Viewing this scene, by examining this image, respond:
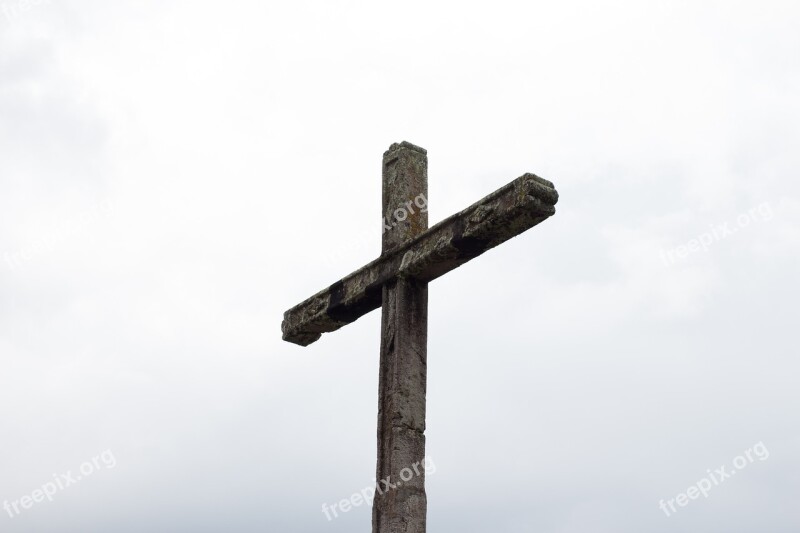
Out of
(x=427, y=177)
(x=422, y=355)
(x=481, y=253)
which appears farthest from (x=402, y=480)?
(x=427, y=177)

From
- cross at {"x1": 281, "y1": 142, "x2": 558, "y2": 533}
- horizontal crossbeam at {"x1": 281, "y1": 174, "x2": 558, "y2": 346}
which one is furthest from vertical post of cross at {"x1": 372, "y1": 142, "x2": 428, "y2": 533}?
horizontal crossbeam at {"x1": 281, "y1": 174, "x2": 558, "y2": 346}

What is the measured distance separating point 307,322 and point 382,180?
1.26m

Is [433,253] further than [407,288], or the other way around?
[407,288]

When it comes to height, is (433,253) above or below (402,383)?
above

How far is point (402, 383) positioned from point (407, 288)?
717 mm

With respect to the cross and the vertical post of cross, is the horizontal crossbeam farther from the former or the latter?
the vertical post of cross

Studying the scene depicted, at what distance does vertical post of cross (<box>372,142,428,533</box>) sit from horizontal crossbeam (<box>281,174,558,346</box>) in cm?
17

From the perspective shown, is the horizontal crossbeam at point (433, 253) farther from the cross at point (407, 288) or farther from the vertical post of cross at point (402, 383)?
the vertical post of cross at point (402, 383)

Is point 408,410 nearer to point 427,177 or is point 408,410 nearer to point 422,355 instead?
point 422,355

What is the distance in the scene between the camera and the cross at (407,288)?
7.84 meters

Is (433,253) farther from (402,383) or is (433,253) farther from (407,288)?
(402,383)

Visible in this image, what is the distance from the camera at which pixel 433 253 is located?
835 cm

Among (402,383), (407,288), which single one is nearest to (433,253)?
(407,288)

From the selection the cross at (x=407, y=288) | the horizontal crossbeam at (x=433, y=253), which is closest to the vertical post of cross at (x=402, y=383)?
the cross at (x=407, y=288)
